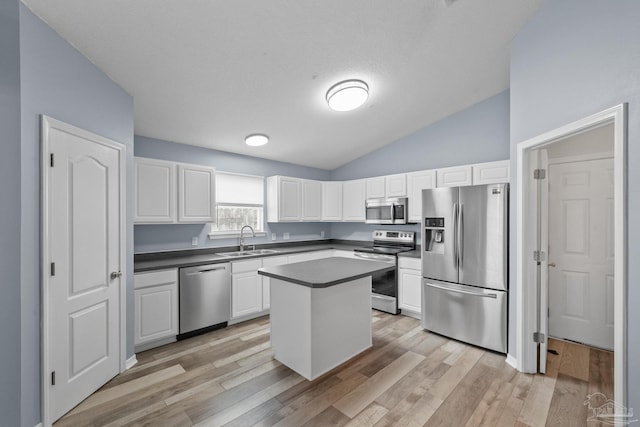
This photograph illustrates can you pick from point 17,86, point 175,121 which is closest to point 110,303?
point 17,86

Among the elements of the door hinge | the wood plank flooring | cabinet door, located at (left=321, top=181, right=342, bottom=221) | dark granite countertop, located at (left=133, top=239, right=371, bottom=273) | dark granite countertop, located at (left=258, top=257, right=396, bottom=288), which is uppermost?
cabinet door, located at (left=321, top=181, right=342, bottom=221)

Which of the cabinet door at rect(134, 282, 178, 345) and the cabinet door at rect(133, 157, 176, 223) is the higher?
the cabinet door at rect(133, 157, 176, 223)

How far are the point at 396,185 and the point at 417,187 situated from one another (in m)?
0.37

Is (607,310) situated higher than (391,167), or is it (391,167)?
(391,167)

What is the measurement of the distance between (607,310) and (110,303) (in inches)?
197

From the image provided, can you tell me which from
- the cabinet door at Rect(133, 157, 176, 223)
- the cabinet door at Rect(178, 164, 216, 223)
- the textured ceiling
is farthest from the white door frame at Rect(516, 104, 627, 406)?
the cabinet door at Rect(133, 157, 176, 223)

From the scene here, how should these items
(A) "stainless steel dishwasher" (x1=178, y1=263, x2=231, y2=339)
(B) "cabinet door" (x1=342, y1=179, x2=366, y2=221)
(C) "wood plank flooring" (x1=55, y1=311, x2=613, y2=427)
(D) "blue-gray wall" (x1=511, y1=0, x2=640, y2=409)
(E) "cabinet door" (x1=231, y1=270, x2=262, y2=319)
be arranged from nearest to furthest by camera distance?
(D) "blue-gray wall" (x1=511, y1=0, x2=640, y2=409)
(C) "wood plank flooring" (x1=55, y1=311, x2=613, y2=427)
(A) "stainless steel dishwasher" (x1=178, y1=263, x2=231, y2=339)
(E) "cabinet door" (x1=231, y1=270, x2=262, y2=319)
(B) "cabinet door" (x1=342, y1=179, x2=366, y2=221)

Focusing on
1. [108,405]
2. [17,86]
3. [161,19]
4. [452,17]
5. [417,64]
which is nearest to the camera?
[17,86]

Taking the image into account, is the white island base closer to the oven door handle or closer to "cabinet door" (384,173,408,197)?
the oven door handle

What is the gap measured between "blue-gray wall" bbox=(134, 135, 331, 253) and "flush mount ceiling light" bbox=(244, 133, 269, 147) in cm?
56

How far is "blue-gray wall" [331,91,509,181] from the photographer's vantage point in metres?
3.87

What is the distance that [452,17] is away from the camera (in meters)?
2.42

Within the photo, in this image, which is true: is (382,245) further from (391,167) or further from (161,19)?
(161,19)

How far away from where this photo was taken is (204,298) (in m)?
3.37
